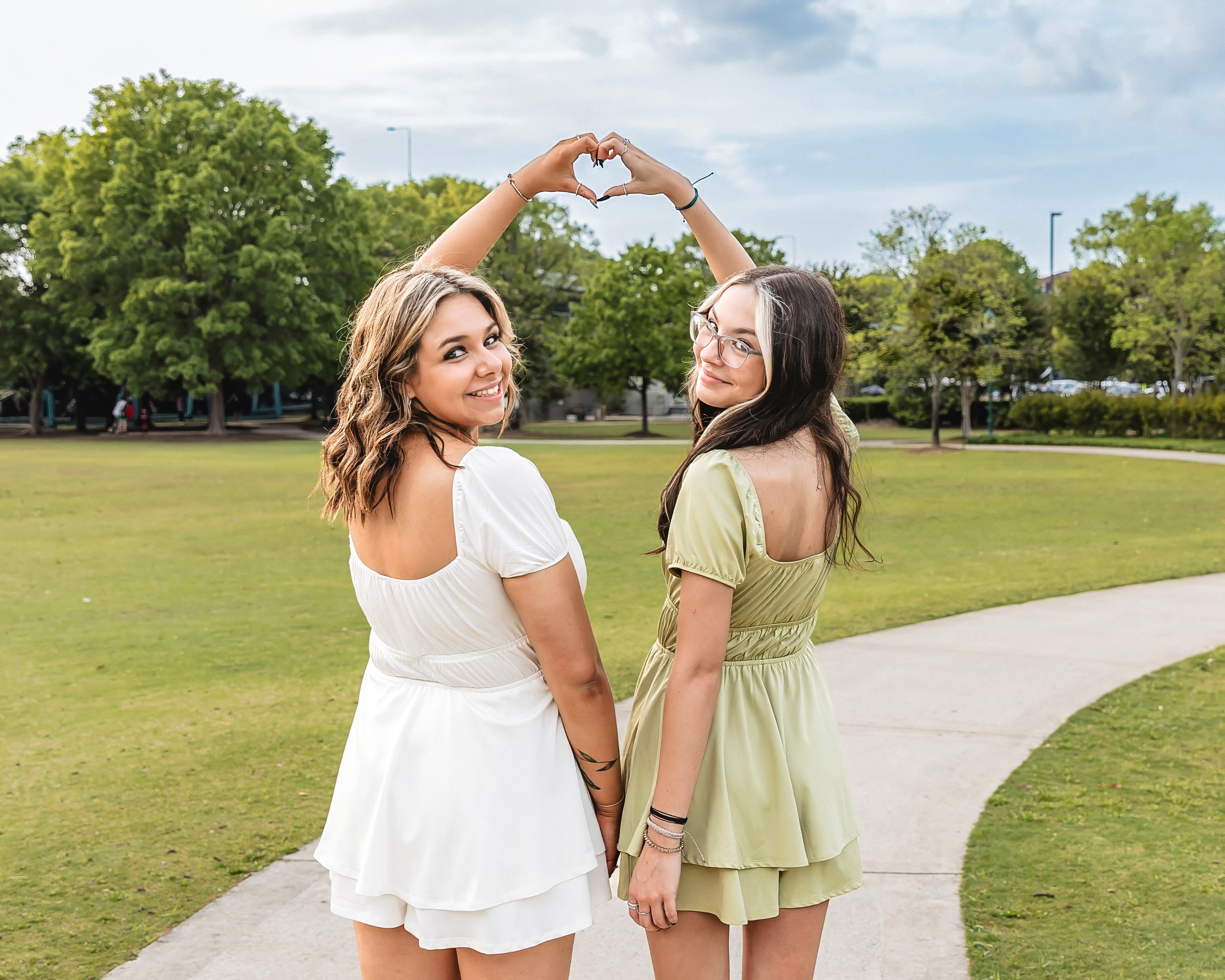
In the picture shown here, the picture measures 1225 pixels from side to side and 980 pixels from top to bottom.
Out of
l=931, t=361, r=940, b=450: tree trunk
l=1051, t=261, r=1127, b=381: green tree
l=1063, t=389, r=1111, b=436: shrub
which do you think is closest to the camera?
l=931, t=361, r=940, b=450: tree trunk

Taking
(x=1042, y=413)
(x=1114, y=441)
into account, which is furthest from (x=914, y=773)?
(x=1042, y=413)

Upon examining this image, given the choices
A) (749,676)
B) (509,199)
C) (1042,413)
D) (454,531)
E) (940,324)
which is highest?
(940,324)

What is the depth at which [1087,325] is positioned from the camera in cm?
4728

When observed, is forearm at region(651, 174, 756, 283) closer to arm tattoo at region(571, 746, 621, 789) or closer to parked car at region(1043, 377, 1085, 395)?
arm tattoo at region(571, 746, 621, 789)

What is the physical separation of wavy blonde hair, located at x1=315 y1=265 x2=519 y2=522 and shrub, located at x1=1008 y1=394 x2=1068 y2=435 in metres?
37.7

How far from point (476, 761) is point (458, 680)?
155 mm

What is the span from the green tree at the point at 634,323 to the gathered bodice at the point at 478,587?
4220 cm

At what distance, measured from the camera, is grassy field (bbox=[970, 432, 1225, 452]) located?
29.8m

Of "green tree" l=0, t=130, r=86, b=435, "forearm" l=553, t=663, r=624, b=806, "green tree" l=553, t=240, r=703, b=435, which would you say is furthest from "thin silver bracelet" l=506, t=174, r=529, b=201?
"green tree" l=0, t=130, r=86, b=435

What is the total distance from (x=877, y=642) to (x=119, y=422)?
4564cm

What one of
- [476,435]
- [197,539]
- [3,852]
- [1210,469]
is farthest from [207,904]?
[1210,469]

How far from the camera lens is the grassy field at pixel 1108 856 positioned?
3354 mm

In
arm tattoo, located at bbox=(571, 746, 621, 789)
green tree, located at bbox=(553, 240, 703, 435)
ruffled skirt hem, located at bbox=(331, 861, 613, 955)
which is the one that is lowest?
ruffled skirt hem, located at bbox=(331, 861, 613, 955)

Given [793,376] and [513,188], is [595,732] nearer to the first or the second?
[793,376]
